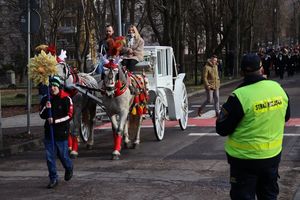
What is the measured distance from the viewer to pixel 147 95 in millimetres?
12633

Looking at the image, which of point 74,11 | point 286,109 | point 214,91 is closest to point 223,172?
point 286,109

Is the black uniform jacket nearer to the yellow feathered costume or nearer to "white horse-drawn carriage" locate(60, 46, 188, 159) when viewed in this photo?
the yellow feathered costume

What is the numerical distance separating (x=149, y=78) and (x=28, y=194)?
585 cm

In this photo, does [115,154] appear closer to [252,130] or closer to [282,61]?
[252,130]

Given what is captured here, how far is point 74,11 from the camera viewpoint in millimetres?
39156

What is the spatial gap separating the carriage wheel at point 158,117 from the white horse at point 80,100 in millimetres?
1364

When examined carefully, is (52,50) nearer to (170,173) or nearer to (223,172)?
(170,173)

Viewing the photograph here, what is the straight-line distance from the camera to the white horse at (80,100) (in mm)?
11127

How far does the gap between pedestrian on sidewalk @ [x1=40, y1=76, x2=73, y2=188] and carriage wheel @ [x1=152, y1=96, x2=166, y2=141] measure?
4458 mm

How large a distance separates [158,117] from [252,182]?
8.31m

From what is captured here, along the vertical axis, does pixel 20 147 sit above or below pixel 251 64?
below

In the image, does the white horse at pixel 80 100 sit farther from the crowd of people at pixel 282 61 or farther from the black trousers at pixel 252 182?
the crowd of people at pixel 282 61

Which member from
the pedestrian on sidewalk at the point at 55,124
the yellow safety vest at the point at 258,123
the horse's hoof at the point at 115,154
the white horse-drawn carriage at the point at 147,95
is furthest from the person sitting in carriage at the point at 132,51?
the yellow safety vest at the point at 258,123

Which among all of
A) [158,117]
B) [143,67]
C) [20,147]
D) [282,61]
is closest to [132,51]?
[143,67]
